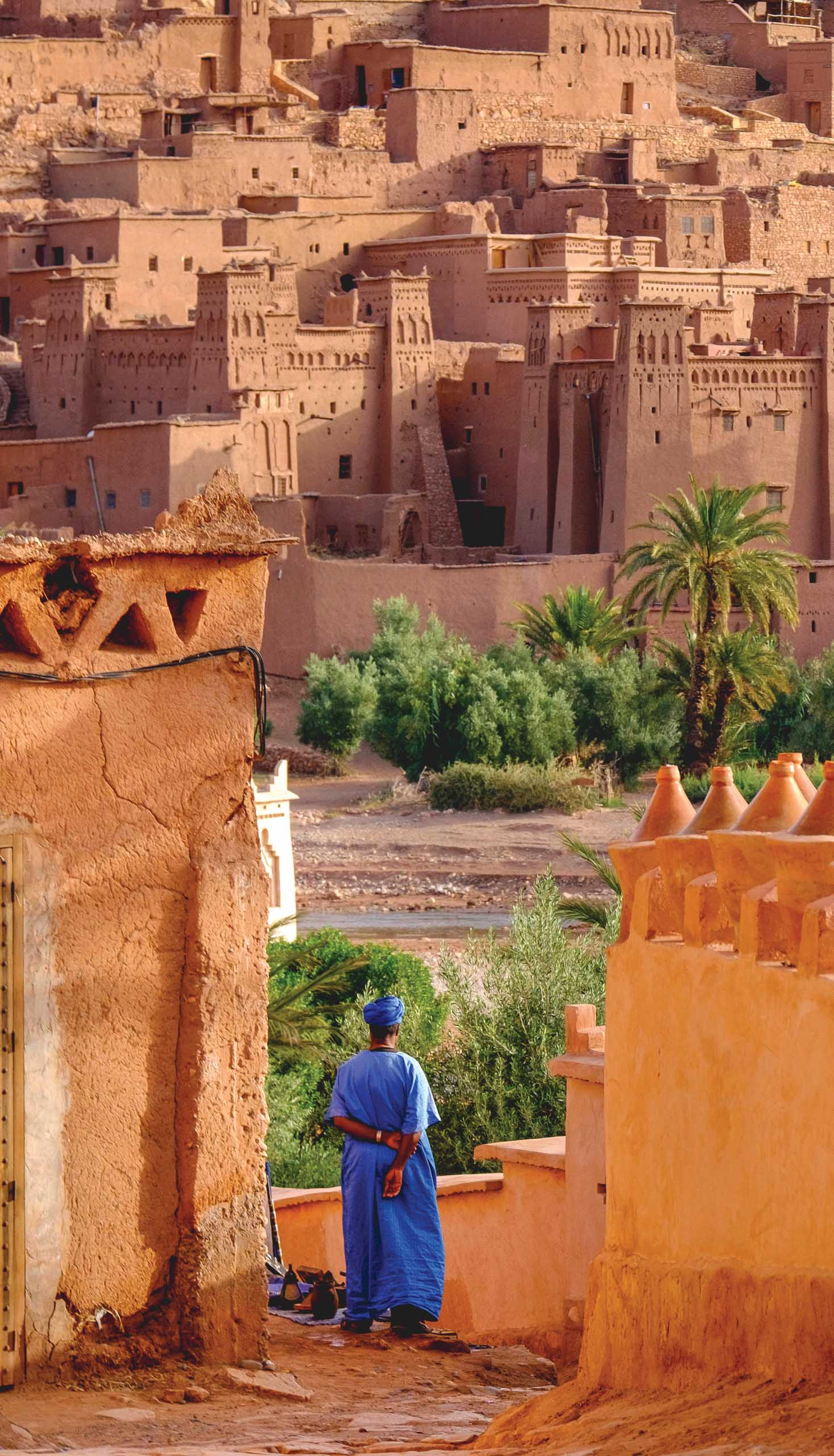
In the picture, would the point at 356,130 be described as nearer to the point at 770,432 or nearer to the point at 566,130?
the point at 566,130

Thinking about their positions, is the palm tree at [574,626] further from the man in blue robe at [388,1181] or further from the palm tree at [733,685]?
the man in blue robe at [388,1181]

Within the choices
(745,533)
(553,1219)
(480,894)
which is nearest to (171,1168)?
(553,1219)

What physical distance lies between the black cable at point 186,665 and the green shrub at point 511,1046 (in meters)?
5.82

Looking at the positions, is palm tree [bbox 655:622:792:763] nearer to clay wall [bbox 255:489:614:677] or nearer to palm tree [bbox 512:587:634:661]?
palm tree [bbox 512:587:634:661]

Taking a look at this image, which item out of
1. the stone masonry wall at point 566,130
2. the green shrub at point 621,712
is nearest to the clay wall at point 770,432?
the green shrub at point 621,712

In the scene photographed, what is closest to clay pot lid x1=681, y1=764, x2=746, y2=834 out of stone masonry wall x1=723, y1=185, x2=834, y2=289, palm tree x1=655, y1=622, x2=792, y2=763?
palm tree x1=655, y1=622, x2=792, y2=763

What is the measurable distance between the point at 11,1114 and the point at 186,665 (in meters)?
1.11

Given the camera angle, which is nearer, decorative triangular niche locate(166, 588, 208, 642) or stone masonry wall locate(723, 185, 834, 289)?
decorative triangular niche locate(166, 588, 208, 642)

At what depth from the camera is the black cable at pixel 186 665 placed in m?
6.57

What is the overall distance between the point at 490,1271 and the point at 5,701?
341 cm

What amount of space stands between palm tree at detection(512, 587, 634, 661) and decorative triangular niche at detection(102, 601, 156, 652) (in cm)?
2412

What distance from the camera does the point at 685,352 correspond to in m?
32.4

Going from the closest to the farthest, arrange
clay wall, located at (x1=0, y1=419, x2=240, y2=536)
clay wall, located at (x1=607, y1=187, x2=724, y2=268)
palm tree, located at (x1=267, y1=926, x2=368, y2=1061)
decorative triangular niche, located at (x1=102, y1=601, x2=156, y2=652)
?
1. decorative triangular niche, located at (x1=102, y1=601, x2=156, y2=652)
2. palm tree, located at (x1=267, y1=926, x2=368, y2=1061)
3. clay wall, located at (x1=0, y1=419, x2=240, y2=536)
4. clay wall, located at (x1=607, y1=187, x2=724, y2=268)

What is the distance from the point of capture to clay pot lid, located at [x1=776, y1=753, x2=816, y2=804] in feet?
20.4
